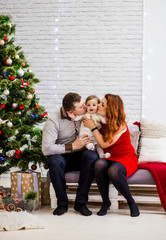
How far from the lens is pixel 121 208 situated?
113 inches

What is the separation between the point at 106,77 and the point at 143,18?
33.7 inches

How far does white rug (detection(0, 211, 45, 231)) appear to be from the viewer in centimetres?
226

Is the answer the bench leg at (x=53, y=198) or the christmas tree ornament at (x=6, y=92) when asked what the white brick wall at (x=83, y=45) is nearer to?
the christmas tree ornament at (x=6, y=92)

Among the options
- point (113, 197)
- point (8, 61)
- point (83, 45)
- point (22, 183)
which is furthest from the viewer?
point (83, 45)

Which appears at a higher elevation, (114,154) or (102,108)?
(102,108)

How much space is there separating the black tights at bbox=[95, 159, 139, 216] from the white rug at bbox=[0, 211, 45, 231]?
1.82ft

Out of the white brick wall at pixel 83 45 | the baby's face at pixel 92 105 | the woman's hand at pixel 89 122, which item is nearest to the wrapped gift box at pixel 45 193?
the woman's hand at pixel 89 122

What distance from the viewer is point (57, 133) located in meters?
2.87

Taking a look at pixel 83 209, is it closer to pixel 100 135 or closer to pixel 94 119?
pixel 100 135

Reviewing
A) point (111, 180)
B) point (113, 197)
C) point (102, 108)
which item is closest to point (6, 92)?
point (102, 108)

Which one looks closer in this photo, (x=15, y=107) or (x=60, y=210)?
(x=60, y=210)

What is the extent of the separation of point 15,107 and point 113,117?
3.08 ft

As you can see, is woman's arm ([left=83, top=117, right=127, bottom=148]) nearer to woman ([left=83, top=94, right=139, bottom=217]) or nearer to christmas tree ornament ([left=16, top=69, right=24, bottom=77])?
woman ([left=83, top=94, right=139, bottom=217])

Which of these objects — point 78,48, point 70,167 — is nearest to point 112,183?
point 70,167
